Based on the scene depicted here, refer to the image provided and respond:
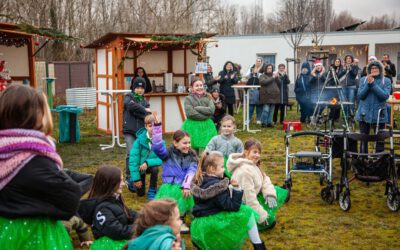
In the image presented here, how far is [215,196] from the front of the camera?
4.90 meters

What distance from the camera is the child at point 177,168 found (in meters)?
6.00

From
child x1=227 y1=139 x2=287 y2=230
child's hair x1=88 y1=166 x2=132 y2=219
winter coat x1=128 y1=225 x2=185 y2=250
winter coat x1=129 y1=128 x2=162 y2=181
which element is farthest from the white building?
winter coat x1=128 y1=225 x2=185 y2=250

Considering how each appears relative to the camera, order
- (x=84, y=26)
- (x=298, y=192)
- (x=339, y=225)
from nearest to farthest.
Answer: (x=339, y=225), (x=298, y=192), (x=84, y=26)

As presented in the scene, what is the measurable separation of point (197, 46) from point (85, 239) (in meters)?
9.57

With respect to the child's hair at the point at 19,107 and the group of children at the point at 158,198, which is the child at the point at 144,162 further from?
the child's hair at the point at 19,107

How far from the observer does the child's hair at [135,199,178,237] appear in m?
3.17

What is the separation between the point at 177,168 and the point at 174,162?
9cm

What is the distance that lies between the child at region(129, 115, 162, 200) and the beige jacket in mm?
1704

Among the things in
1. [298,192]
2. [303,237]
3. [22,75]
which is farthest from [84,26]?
[303,237]

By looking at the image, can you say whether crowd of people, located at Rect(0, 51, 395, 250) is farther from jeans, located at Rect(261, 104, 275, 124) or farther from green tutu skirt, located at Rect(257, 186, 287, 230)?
jeans, located at Rect(261, 104, 275, 124)

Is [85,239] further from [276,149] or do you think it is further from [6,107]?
[276,149]

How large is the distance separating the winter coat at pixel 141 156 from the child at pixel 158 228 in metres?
4.13

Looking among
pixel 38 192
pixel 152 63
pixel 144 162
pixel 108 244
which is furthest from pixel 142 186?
pixel 152 63

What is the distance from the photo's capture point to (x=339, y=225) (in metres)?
6.30
